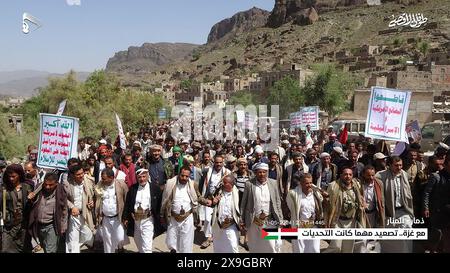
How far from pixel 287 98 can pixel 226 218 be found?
3656 cm

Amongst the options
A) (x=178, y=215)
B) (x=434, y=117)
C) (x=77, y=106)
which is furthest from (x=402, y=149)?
(x=77, y=106)

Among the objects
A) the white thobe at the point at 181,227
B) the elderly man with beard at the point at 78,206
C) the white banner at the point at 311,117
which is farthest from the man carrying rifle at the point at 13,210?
the white banner at the point at 311,117

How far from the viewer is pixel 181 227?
18.3ft

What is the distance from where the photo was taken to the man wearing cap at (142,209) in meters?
5.57

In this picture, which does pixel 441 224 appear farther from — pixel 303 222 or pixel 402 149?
pixel 402 149

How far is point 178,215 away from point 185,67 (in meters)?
129

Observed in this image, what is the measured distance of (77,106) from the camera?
29562 mm

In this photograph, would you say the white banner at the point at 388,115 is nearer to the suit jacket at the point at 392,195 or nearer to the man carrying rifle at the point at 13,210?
the suit jacket at the point at 392,195

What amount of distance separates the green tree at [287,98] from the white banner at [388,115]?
3265 cm

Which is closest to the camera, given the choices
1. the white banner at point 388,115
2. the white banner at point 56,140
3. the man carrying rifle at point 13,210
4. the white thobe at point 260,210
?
the man carrying rifle at point 13,210

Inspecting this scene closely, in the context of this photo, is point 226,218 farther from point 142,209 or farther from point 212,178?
point 212,178

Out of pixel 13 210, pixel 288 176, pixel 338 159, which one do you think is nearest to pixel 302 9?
pixel 338 159

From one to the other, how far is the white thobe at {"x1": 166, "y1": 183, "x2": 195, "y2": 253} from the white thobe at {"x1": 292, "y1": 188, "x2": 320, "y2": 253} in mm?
1358

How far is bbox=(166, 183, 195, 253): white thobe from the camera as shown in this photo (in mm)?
5531
